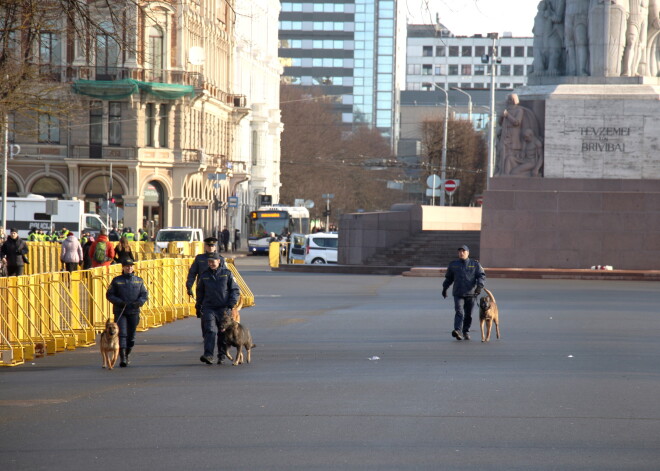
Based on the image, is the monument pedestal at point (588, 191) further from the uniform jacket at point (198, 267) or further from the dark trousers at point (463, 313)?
the uniform jacket at point (198, 267)

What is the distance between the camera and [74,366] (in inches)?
597

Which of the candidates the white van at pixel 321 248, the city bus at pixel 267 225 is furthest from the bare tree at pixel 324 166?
the white van at pixel 321 248

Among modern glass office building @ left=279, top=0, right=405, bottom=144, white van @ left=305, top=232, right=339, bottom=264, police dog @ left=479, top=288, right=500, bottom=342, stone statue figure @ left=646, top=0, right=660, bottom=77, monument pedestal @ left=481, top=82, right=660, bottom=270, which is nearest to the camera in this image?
police dog @ left=479, top=288, right=500, bottom=342

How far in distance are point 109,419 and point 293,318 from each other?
36.3 ft

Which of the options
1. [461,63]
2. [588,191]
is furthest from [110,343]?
[461,63]

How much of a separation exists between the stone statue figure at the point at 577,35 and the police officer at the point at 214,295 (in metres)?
19.9

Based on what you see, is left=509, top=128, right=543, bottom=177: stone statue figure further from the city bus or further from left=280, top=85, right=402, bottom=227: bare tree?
left=280, top=85, right=402, bottom=227: bare tree

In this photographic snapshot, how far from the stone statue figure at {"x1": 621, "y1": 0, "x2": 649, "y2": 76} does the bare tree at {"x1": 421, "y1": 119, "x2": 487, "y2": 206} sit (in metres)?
47.6

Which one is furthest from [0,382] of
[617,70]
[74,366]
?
[617,70]

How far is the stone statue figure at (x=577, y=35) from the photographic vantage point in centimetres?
3309

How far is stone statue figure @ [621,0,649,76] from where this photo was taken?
32906 millimetres

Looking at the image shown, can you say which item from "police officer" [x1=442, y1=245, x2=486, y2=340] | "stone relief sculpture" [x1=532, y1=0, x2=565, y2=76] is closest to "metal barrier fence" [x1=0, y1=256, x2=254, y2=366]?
"police officer" [x1=442, y1=245, x2=486, y2=340]

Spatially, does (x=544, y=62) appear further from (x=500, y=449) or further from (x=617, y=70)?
(x=500, y=449)

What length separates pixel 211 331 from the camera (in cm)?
1511
